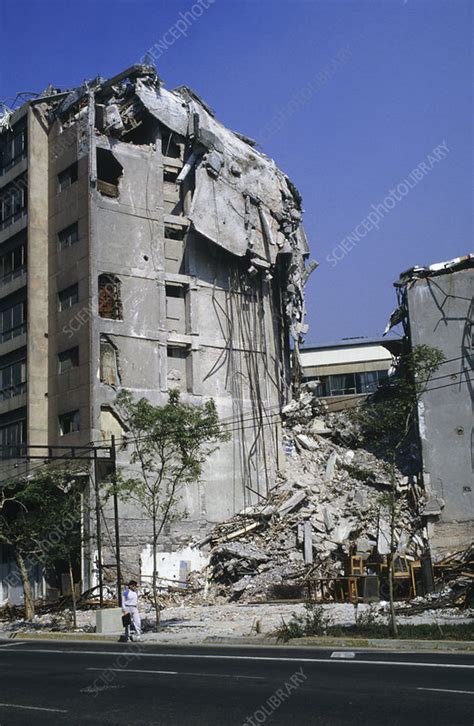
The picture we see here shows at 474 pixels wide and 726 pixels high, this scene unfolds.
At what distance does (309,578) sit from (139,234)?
710 inches

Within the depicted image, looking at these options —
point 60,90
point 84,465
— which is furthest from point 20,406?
point 60,90

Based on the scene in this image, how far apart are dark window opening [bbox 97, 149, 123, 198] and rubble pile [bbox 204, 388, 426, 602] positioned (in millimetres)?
15410

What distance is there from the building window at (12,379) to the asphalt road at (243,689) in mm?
24447

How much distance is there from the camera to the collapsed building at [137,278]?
129ft

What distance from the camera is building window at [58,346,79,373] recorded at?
39.4m

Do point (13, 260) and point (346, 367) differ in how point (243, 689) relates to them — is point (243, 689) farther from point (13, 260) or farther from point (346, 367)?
point (346, 367)

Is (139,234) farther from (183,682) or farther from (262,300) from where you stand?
(183,682)

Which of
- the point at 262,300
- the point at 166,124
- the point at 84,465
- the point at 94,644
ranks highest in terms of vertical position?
the point at 166,124

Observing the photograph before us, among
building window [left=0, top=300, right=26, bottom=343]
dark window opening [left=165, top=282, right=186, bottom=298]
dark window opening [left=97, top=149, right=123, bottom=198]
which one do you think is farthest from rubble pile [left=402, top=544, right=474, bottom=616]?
building window [left=0, top=300, right=26, bottom=343]

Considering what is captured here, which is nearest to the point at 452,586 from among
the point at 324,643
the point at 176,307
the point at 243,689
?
the point at 324,643

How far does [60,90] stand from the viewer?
146 ft

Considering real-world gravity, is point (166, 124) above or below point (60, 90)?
below

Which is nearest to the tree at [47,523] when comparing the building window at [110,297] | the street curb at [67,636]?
the street curb at [67,636]

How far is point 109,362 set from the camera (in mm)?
38844
